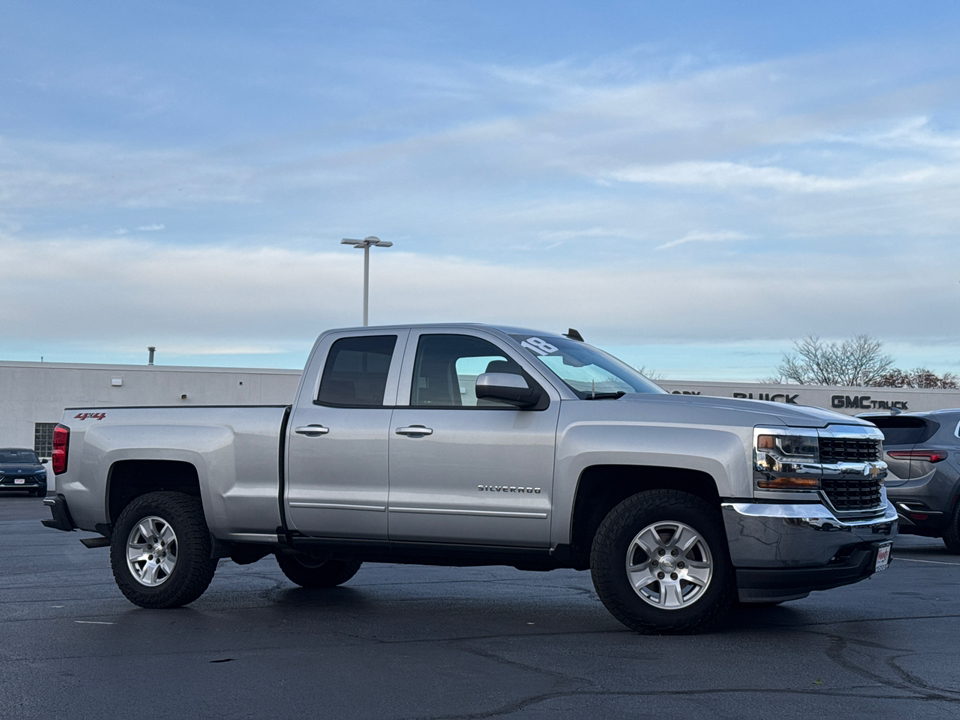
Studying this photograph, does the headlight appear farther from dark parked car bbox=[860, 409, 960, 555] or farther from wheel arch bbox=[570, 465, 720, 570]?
dark parked car bbox=[860, 409, 960, 555]

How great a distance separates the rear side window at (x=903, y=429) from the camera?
12969 mm

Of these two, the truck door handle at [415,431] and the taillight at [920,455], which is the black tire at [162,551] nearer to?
the truck door handle at [415,431]

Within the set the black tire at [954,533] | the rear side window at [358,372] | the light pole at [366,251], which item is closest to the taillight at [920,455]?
the black tire at [954,533]

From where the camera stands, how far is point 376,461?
827 cm

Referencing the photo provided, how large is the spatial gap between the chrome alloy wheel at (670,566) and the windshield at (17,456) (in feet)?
104

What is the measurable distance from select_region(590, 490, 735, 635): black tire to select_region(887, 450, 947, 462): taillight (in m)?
6.21

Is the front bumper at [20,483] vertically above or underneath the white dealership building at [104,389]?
underneath

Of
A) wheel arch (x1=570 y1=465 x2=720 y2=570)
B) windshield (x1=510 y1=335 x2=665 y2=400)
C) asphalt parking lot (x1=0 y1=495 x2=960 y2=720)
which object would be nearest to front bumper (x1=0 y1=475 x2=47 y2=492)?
asphalt parking lot (x1=0 y1=495 x2=960 y2=720)

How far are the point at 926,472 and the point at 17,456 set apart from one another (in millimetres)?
29897

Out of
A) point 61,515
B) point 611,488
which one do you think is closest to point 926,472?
point 611,488

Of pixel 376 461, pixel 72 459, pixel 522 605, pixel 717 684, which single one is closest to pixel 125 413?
pixel 72 459

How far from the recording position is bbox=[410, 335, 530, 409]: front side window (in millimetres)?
8305

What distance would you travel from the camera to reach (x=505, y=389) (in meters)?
7.68

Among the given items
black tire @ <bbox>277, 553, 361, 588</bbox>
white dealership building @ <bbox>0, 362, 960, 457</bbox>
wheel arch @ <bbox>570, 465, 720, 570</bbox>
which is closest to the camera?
wheel arch @ <bbox>570, 465, 720, 570</bbox>
